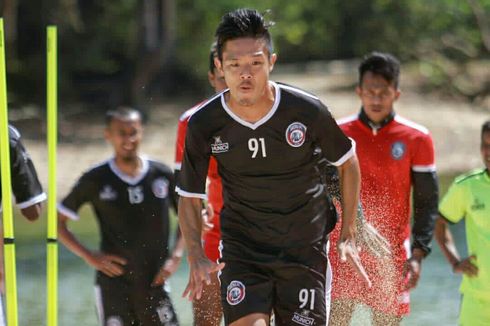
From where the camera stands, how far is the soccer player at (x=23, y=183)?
6.85 meters

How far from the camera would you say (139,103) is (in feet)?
81.5

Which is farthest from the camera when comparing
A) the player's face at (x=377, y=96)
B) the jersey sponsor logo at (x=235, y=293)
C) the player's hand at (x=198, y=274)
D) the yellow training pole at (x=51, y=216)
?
the player's face at (x=377, y=96)

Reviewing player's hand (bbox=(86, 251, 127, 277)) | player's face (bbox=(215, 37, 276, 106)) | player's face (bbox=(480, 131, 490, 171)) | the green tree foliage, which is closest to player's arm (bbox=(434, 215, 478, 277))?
player's face (bbox=(480, 131, 490, 171))

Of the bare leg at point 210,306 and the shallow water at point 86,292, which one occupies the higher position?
the bare leg at point 210,306

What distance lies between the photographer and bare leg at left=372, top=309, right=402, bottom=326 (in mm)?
7785

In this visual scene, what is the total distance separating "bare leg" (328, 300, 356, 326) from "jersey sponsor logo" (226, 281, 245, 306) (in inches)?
74.1

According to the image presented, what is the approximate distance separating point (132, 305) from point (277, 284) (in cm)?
216

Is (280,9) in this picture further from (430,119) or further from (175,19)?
(430,119)

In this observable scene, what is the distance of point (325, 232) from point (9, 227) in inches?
67.6

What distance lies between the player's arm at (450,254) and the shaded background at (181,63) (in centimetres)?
1228

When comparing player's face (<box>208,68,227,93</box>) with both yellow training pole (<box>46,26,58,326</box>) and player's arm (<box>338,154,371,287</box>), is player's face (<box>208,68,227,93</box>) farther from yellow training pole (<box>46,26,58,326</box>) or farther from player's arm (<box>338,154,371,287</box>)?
player's arm (<box>338,154,371,287</box>)

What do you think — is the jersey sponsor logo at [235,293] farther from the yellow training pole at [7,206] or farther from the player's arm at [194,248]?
the yellow training pole at [7,206]

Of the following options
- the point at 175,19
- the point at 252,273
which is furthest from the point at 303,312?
the point at 175,19

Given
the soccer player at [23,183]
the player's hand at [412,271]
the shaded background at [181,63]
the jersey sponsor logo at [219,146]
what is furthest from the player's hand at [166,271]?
the shaded background at [181,63]
